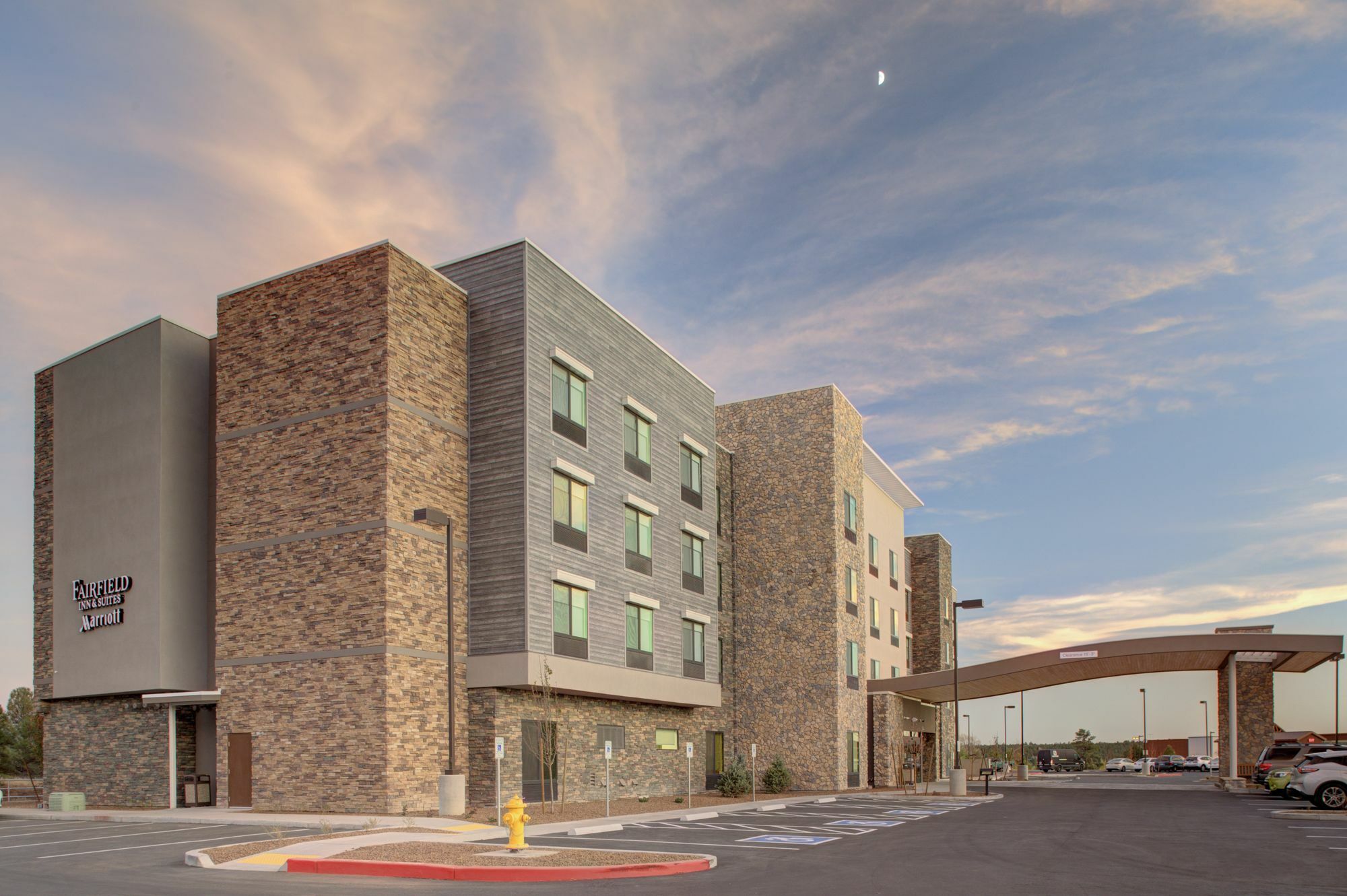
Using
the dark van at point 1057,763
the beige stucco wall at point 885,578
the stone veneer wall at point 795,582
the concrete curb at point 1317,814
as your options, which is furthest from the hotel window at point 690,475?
the dark van at point 1057,763

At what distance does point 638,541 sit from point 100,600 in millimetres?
16776

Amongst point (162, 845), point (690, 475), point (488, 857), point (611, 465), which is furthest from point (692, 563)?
point (488, 857)

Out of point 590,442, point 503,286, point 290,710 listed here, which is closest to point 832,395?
point 590,442

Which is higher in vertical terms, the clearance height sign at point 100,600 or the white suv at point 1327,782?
the clearance height sign at point 100,600

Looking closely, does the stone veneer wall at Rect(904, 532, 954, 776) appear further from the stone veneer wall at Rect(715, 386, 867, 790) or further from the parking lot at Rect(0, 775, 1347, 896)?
the parking lot at Rect(0, 775, 1347, 896)

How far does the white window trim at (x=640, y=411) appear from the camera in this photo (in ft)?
120

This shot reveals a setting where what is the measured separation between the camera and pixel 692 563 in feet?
136

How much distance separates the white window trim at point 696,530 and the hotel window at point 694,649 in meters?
3.30

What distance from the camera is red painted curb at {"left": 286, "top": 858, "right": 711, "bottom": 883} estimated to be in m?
15.0

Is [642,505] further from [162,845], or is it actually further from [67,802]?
[162,845]

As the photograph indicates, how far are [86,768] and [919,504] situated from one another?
4558cm

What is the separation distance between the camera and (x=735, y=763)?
41094mm

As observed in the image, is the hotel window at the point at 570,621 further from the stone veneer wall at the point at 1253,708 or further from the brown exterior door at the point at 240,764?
the stone veneer wall at the point at 1253,708

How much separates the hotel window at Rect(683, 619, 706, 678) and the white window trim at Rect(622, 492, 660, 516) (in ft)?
16.2
